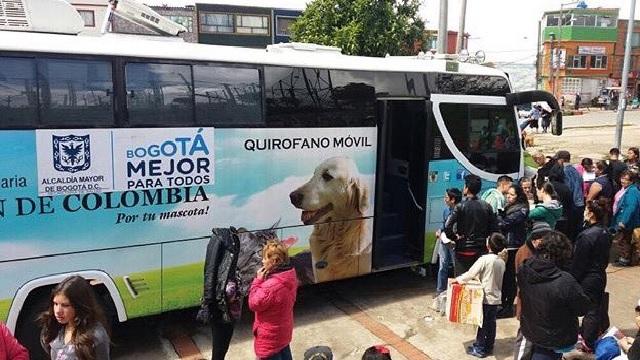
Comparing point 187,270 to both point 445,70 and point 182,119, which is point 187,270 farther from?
point 445,70

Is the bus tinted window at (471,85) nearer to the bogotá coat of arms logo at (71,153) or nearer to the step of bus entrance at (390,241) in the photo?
the step of bus entrance at (390,241)

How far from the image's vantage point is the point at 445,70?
24.0ft

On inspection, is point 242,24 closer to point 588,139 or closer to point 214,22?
point 214,22

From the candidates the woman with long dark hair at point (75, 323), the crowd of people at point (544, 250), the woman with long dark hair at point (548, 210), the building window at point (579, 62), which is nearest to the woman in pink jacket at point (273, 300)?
the woman with long dark hair at point (75, 323)

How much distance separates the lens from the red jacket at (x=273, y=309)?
401 cm

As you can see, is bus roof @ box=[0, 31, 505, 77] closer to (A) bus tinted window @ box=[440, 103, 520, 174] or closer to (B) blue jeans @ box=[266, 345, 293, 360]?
(A) bus tinted window @ box=[440, 103, 520, 174]

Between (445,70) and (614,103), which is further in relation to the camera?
(614,103)

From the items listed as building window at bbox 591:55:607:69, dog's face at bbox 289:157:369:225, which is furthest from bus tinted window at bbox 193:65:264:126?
building window at bbox 591:55:607:69

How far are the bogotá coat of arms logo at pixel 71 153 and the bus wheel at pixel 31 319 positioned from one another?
1160 millimetres

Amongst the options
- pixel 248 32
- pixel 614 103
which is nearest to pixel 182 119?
pixel 248 32

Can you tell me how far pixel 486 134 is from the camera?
7.77m

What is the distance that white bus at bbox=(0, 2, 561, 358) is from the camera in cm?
485

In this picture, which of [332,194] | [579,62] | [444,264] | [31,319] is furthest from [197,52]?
[579,62]

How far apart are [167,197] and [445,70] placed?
13.2 ft
